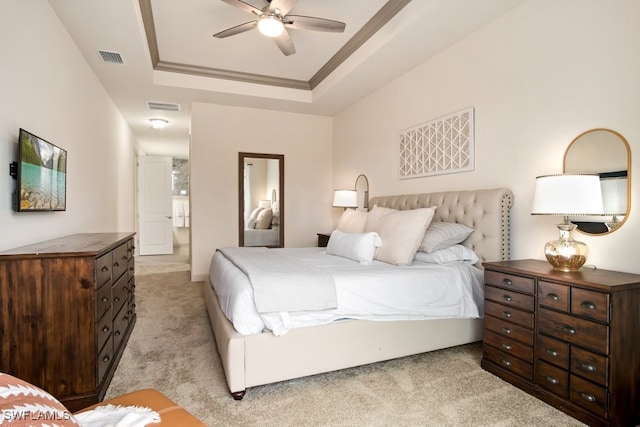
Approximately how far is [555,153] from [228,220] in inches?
168

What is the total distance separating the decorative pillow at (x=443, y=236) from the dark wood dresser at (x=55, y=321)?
236 cm

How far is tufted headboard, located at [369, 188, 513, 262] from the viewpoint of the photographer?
272cm

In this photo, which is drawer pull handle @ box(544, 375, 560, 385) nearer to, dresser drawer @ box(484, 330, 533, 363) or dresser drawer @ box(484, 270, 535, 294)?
dresser drawer @ box(484, 330, 533, 363)

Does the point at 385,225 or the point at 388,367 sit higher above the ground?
the point at 385,225

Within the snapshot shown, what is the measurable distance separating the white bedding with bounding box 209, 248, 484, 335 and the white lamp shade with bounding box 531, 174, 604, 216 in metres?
0.86

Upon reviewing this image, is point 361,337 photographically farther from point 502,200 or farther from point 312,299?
point 502,200

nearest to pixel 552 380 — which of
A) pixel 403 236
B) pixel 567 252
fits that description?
pixel 567 252

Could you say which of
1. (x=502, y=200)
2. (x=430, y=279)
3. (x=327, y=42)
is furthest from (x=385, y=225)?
(x=327, y=42)

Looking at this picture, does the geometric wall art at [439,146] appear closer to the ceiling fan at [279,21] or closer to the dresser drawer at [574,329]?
the ceiling fan at [279,21]

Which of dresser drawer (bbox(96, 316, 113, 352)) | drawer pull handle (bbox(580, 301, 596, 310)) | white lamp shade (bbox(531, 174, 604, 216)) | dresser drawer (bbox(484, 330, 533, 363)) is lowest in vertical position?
dresser drawer (bbox(484, 330, 533, 363))

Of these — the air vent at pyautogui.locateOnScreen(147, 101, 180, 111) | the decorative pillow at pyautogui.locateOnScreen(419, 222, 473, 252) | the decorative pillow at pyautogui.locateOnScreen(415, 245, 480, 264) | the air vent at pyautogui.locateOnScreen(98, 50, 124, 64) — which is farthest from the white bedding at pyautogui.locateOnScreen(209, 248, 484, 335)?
the air vent at pyautogui.locateOnScreen(147, 101, 180, 111)

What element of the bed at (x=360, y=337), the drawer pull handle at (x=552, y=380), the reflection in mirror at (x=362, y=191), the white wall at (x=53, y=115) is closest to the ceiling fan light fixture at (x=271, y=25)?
the white wall at (x=53, y=115)

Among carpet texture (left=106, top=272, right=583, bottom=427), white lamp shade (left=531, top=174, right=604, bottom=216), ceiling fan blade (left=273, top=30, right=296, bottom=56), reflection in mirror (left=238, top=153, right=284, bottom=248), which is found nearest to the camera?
carpet texture (left=106, top=272, right=583, bottom=427)

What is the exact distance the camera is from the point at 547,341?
2.00m
